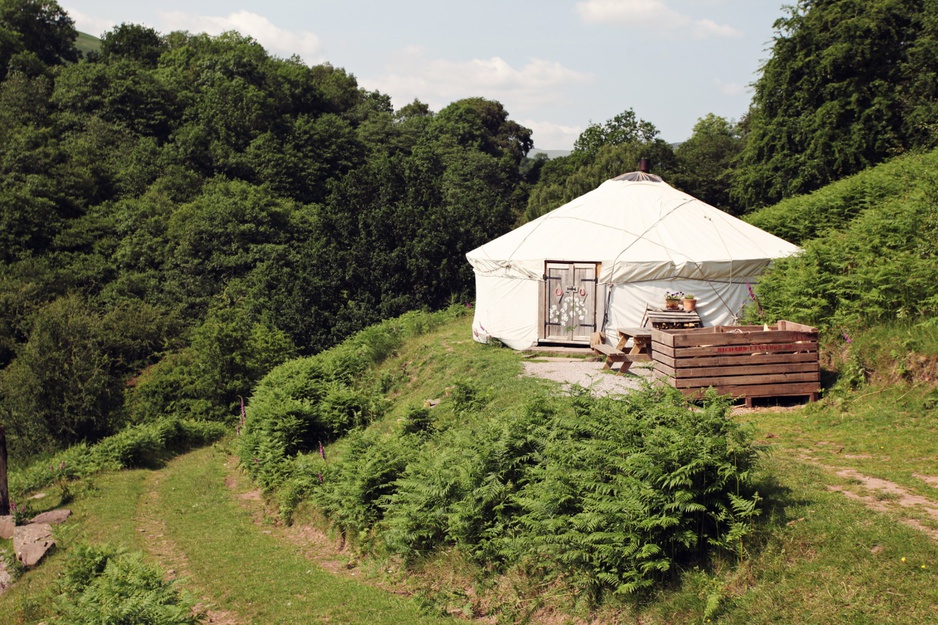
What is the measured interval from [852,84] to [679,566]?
2288 centimetres

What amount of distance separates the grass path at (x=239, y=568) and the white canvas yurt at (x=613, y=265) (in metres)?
7.18

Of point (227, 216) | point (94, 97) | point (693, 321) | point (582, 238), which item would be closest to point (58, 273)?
point (227, 216)

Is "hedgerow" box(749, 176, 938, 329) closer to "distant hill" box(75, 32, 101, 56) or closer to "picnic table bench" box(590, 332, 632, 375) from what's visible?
"picnic table bench" box(590, 332, 632, 375)

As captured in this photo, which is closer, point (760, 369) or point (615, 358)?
point (760, 369)

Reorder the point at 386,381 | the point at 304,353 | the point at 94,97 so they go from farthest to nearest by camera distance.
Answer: the point at 94,97, the point at 304,353, the point at 386,381

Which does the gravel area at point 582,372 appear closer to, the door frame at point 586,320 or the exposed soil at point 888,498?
the door frame at point 586,320

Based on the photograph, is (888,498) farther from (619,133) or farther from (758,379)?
(619,133)

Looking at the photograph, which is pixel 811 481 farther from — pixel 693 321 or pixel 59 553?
pixel 59 553

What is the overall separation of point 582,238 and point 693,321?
3.27 meters

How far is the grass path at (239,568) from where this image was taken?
7789 mm

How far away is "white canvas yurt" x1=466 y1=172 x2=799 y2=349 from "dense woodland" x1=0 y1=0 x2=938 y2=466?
994 centimetres

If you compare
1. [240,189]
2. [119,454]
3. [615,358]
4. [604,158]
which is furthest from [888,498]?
[240,189]

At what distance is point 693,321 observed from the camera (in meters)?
15.0

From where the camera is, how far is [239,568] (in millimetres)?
9703
